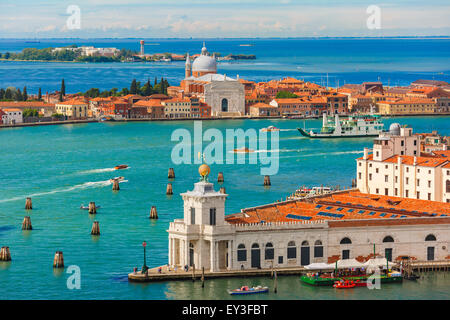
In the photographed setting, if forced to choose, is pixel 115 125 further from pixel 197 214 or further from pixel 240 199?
pixel 197 214

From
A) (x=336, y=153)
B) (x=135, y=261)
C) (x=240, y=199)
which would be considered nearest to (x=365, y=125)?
(x=336, y=153)

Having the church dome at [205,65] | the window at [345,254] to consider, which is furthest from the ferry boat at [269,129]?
the window at [345,254]

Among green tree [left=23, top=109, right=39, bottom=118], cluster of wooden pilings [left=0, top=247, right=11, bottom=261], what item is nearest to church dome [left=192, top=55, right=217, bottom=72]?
green tree [left=23, top=109, right=39, bottom=118]

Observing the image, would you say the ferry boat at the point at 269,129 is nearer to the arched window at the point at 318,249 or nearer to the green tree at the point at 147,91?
the green tree at the point at 147,91

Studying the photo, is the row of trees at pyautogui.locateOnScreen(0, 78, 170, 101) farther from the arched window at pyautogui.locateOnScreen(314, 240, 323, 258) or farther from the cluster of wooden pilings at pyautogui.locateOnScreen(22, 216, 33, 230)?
the arched window at pyautogui.locateOnScreen(314, 240, 323, 258)

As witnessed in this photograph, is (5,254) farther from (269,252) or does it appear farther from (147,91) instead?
(147,91)
